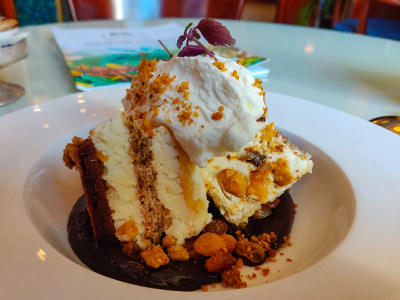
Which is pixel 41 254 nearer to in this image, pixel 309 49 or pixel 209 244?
pixel 209 244

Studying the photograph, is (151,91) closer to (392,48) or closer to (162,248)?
(162,248)

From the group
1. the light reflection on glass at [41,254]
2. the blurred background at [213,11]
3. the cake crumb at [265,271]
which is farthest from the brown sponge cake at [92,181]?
the blurred background at [213,11]

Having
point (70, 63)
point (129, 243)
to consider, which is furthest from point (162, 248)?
point (70, 63)

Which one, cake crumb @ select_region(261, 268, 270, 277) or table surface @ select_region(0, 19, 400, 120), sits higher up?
table surface @ select_region(0, 19, 400, 120)

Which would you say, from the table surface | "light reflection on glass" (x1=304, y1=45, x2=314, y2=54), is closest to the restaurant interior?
the table surface

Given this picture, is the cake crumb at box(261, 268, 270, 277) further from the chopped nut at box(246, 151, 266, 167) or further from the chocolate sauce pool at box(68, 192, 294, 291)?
the chopped nut at box(246, 151, 266, 167)

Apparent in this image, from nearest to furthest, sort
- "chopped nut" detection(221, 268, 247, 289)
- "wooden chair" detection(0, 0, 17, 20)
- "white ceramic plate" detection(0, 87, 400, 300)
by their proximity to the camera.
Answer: "white ceramic plate" detection(0, 87, 400, 300)
"chopped nut" detection(221, 268, 247, 289)
"wooden chair" detection(0, 0, 17, 20)

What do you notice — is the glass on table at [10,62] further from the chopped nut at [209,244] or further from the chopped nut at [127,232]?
the chopped nut at [209,244]
